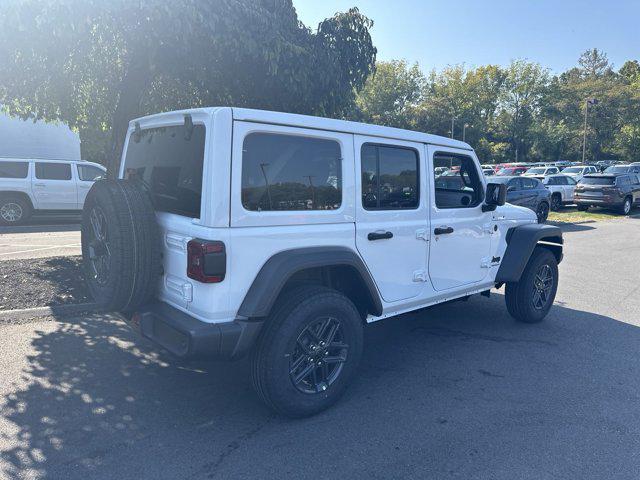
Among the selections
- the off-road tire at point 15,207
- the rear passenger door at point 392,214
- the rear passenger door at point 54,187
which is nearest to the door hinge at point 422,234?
the rear passenger door at point 392,214

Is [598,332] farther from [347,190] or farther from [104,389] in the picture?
[104,389]

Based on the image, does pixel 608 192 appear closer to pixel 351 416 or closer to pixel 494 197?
pixel 494 197

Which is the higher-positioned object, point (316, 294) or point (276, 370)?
point (316, 294)

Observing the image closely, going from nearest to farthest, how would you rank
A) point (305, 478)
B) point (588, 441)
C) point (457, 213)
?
point (305, 478), point (588, 441), point (457, 213)

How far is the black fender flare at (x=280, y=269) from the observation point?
304 cm

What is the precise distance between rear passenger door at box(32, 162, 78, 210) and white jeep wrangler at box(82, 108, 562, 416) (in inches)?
392

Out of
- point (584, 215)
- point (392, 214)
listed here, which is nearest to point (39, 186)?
point (392, 214)

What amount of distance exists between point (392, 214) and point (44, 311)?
3.91 m

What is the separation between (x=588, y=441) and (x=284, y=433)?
6.46 ft

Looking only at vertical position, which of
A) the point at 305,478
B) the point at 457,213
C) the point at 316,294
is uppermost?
the point at 457,213

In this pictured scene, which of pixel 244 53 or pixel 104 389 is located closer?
pixel 104 389

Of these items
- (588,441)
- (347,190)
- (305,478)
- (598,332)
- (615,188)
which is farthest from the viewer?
(615,188)

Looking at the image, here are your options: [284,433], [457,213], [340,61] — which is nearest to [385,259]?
[457,213]

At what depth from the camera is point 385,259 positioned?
379cm
